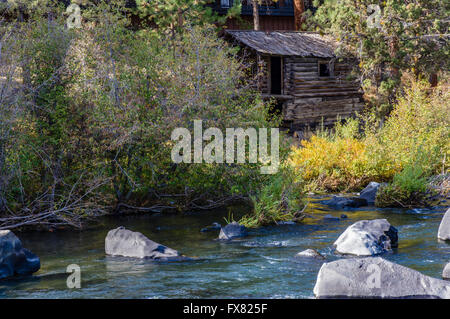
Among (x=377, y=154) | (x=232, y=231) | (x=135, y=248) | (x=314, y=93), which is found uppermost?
(x=314, y=93)

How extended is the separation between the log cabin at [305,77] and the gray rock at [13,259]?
56.0 feet

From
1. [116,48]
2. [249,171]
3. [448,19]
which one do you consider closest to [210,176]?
[249,171]

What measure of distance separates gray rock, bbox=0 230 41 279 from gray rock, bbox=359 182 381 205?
8.75m

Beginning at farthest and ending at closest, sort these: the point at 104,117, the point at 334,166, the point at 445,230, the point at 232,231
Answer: the point at 334,166 < the point at 104,117 < the point at 232,231 < the point at 445,230

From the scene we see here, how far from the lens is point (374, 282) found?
7.51 m

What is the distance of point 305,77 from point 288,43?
6.08 feet

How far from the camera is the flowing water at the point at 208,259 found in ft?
26.5

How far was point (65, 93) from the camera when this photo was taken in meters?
12.8

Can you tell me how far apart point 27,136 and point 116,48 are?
2979 mm

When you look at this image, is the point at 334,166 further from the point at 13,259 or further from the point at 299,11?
the point at 299,11

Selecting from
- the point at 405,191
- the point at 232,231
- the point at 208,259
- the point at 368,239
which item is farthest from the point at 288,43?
the point at 208,259

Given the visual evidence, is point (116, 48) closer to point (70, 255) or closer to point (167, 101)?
point (167, 101)

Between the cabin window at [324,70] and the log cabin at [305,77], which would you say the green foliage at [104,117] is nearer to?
the log cabin at [305,77]
